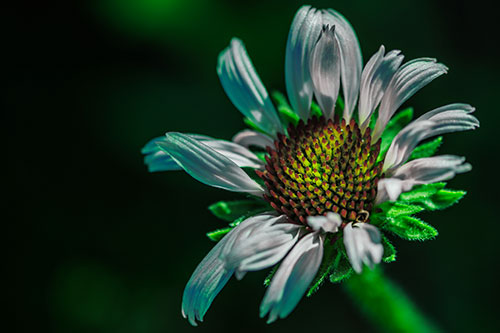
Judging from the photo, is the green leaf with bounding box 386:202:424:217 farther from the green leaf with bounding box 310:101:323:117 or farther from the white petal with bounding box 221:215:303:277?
the green leaf with bounding box 310:101:323:117

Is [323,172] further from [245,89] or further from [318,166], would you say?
[245,89]

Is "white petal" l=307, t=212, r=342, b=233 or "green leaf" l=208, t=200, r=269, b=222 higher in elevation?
"green leaf" l=208, t=200, r=269, b=222

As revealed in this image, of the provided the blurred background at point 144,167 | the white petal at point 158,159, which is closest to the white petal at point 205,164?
the white petal at point 158,159

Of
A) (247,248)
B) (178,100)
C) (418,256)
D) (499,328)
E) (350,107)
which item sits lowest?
(499,328)

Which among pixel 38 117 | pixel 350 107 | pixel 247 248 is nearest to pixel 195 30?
pixel 38 117

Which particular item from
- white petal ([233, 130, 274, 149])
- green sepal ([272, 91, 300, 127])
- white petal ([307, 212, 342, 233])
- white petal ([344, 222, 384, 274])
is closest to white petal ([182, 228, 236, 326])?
white petal ([307, 212, 342, 233])

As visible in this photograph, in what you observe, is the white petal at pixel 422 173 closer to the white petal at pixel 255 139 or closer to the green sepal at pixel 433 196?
the green sepal at pixel 433 196

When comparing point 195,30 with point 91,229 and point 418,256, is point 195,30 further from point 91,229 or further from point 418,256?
point 418,256
